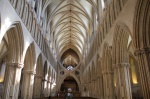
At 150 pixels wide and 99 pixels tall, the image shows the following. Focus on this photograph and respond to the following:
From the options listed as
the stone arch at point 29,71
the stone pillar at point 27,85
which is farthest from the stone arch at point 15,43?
the stone pillar at point 27,85

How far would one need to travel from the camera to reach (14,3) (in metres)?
10.4

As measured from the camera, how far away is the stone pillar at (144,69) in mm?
7094

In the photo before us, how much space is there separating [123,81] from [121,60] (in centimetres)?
162

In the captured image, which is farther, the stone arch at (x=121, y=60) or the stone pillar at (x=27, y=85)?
the stone pillar at (x=27, y=85)

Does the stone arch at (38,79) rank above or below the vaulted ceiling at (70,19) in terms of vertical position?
below

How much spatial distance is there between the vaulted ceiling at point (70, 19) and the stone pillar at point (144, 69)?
12577 millimetres

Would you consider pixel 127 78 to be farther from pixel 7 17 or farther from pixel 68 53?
pixel 68 53

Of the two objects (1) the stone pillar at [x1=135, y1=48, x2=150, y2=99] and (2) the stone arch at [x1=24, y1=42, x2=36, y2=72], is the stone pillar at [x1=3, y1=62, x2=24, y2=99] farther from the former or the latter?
(1) the stone pillar at [x1=135, y1=48, x2=150, y2=99]

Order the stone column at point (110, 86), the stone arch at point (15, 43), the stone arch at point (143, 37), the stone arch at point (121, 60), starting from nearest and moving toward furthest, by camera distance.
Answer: the stone arch at point (143, 37) → the stone arch at point (121, 60) → the stone arch at point (15, 43) → the stone column at point (110, 86)

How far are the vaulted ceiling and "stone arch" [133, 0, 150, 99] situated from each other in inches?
460

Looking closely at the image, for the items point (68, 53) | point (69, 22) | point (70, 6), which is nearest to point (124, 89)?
point (70, 6)

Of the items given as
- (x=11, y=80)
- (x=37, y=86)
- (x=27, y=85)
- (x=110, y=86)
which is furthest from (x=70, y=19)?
(x=11, y=80)

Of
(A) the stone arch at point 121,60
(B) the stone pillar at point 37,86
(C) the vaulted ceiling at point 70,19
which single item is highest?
(C) the vaulted ceiling at point 70,19

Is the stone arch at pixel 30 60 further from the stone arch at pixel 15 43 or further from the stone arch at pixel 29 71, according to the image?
the stone arch at pixel 15 43
